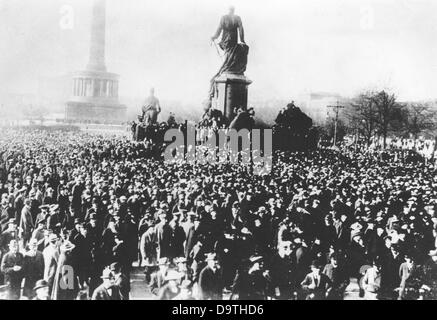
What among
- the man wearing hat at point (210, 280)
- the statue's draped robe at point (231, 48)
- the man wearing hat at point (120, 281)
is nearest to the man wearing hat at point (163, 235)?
the man wearing hat at point (120, 281)

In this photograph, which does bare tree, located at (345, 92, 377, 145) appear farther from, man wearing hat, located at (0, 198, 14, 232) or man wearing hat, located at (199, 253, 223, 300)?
man wearing hat, located at (199, 253, 223, 300)

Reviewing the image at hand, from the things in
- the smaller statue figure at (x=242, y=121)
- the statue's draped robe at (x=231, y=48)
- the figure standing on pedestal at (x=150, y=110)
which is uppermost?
the statue's draped robe at (x=231, y=48)

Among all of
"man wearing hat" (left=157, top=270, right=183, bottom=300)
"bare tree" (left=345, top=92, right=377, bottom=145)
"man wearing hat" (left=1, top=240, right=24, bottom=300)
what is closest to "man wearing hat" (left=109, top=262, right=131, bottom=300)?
"man wearing hat" (left=157, top=270, right=183, bottom=300)

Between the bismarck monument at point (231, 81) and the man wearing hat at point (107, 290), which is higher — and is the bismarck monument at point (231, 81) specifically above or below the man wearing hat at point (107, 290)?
above

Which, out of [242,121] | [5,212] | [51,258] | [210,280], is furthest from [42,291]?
[242,121]

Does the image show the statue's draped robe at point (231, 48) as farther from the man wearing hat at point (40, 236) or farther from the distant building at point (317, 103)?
the distant building at point (317, 103)
